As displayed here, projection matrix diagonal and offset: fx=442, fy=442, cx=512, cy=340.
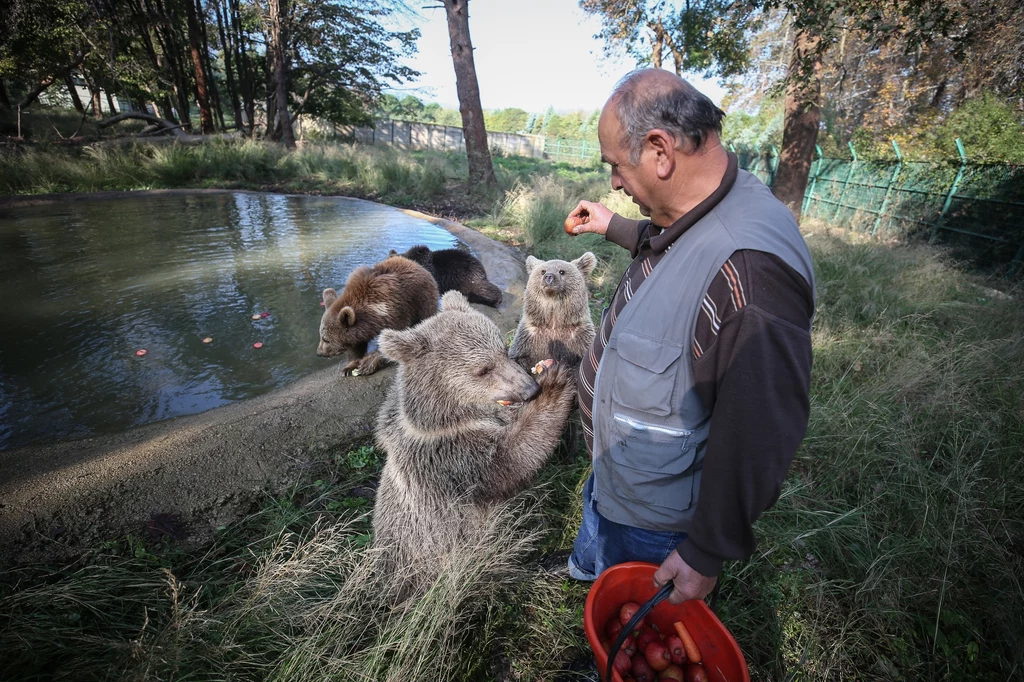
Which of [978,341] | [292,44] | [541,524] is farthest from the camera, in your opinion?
[292,44]

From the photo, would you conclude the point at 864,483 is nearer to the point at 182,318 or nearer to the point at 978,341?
the point at 978,341

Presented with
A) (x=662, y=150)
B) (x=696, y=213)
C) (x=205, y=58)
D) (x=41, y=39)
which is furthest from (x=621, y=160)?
(x=205, y=58)

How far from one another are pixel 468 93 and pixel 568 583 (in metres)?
14.1

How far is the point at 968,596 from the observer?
2299 millimetres

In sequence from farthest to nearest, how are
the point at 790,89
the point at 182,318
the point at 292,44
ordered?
1. the point at 292,44
2. the point at 790,89
3. the point at 182,318

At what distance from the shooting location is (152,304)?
5863mm

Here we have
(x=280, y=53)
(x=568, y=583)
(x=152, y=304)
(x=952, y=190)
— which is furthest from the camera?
(x=280, y=53)

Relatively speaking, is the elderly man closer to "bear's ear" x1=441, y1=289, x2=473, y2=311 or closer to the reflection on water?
"bear's ear" x1=441, y1=289, x2=473, y2=311

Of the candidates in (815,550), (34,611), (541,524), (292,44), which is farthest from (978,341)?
(292,44)

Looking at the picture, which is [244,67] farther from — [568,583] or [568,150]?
[568,583]

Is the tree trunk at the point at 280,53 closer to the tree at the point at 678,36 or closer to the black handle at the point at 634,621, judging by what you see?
A: the tree at the point at 678,36

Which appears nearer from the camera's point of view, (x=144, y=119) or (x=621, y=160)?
(x=621, y=160)

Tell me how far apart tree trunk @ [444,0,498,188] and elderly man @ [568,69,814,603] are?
13.3m

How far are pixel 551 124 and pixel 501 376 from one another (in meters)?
79.3
